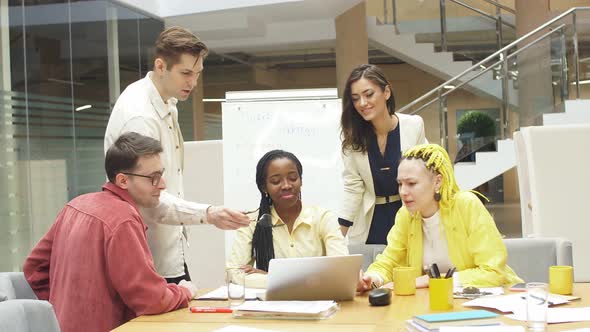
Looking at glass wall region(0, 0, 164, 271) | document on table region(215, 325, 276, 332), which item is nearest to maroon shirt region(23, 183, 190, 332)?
document on table region(215, 325, 276, 332)

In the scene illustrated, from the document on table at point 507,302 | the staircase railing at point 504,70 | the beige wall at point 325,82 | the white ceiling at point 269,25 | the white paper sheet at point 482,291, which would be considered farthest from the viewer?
the beige wall at point 325,82

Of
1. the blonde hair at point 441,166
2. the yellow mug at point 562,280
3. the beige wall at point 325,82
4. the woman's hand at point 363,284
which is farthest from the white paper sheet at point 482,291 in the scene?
the beige wall at point 325,82

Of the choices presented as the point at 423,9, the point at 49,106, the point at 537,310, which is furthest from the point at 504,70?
the point at 537,310

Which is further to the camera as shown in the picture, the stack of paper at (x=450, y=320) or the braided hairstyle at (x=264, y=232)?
the braided hairstyle at (x=264, y=232)

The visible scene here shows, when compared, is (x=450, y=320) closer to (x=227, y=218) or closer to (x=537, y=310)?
(x=537, y=310)

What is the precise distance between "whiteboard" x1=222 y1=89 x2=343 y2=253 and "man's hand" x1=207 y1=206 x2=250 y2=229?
6.06ft

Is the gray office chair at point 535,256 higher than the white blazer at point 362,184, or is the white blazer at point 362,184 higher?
the white blazer at point 362,184

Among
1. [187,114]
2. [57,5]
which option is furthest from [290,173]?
[187,114]

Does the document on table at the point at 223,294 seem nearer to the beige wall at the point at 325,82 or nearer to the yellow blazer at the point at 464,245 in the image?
the yellow blazer at the point at 464,245

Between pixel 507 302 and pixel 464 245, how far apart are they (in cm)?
60

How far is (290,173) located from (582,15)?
633 cm

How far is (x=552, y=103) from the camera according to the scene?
328 inches

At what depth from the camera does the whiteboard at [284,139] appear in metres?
4.82

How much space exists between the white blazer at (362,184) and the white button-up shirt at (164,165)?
1.00m
